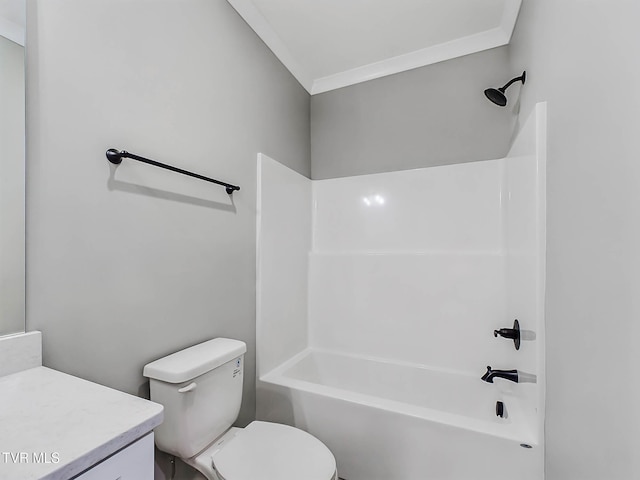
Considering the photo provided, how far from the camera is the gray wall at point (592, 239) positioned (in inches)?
24.0

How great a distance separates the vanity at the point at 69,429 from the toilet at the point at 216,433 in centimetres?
39

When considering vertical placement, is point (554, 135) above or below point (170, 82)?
below

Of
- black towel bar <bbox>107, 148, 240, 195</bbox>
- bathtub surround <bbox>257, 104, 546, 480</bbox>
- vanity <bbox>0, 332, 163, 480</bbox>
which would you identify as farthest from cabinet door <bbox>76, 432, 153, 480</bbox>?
bathtub surround <bbox>257, 104, 546, 480</bbox>

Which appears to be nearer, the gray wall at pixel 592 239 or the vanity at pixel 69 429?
the vanity at pixel 69 429

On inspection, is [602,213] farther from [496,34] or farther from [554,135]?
[496,34]

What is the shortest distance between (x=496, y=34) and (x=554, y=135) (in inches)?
50.5

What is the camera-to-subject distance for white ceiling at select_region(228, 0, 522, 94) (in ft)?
5.45

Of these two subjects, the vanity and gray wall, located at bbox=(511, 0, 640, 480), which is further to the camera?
gray wall, located at bbox=(511, 0, 640, 480)

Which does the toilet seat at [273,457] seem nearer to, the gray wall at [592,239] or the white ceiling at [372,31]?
the gray wall at [592,239]

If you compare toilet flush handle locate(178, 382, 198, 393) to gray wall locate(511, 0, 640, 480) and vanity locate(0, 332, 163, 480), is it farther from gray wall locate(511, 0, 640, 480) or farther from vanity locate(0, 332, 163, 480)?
gray wall locate(511, 0, 640, 480)

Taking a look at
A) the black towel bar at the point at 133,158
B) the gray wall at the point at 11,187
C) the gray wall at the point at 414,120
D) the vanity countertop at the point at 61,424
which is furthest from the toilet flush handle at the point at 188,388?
the gray wall at the point at 414,120

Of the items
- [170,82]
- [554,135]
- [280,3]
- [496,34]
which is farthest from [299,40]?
[554,135]

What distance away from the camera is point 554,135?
1002 mm

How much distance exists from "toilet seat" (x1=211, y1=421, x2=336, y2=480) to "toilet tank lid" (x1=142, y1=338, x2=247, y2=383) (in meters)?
0.32
